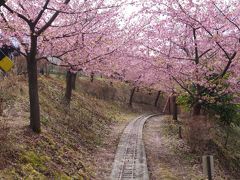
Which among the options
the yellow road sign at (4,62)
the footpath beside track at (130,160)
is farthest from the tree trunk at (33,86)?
the yellow road sign at (4,62)

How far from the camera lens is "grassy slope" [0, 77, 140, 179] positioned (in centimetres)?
1109

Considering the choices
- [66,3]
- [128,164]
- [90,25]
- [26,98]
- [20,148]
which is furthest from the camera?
[26,98]

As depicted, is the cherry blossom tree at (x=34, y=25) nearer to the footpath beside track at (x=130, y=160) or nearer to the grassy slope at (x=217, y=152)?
the footpath beside track at (x=130, y=160)

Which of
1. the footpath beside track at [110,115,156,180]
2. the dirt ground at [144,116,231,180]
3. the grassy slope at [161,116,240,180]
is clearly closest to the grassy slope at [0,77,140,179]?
Answer: the footpath beside track at [110,115,156,180]

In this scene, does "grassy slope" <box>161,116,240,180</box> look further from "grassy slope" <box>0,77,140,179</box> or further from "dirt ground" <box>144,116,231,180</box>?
"grassy slope" <box>0,77,140,179</box>

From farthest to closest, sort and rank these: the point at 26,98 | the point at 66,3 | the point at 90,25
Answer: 1. the point at 26,98
2. the point at 90,25
3. the point at 66,3

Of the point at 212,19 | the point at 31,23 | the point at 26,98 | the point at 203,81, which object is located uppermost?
the point at 212,19

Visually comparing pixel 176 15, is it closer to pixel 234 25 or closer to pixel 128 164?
pixel 234 25

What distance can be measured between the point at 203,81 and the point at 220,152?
5.67 meters

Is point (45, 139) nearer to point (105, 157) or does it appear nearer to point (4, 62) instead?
point (105, 157)

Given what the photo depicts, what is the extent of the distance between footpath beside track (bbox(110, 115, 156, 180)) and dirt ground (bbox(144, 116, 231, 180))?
35 cm

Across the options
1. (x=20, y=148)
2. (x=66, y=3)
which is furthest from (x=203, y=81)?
(x=20, y=148)

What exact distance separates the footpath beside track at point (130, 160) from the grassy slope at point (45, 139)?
3.58ft

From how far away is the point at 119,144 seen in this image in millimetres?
20656
